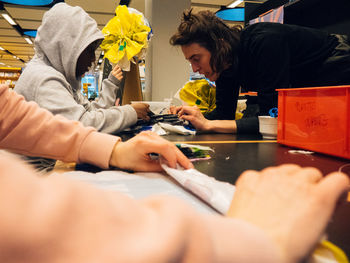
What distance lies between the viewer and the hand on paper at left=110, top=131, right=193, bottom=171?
61cm

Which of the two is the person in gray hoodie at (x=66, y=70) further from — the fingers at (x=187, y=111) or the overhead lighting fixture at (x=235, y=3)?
the overhead lighting fixture at (x=235, y=3)

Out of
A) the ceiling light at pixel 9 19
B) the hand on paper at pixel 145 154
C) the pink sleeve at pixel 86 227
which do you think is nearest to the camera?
the pink sleeve at pixel 86 227

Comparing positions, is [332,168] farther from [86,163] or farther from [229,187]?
[86,163]

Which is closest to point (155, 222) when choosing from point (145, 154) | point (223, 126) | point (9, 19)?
point (145, 154)

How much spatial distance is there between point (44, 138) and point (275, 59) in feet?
3.98

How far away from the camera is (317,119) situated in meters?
0.85

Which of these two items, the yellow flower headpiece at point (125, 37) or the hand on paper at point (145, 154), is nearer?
the hand on paper at point (145, 154)

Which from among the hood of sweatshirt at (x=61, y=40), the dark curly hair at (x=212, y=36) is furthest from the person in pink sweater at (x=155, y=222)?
the dark curly hair at (x=212, y=36)

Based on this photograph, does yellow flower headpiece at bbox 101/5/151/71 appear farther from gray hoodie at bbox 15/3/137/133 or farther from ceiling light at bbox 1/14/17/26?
ceiling light at bbox 1/14/17/26

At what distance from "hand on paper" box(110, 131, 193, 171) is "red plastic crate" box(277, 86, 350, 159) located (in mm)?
437

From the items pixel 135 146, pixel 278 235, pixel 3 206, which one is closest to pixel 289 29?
pixel 135 146

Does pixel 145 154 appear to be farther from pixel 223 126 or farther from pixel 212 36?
pixel 212 36

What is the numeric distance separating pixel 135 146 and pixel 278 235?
1.42ft

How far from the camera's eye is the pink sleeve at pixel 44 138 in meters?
0.69
